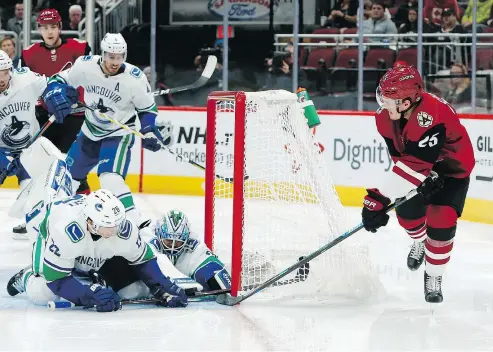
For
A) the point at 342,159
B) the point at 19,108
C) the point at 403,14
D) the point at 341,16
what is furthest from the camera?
the point at 341,16

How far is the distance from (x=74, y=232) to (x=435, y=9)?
472 centimetres

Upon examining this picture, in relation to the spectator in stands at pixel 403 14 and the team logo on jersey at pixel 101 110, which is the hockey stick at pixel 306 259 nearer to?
the team logo on jersey at pixel 101 110

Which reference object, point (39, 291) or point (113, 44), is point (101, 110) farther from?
point (39, 291)

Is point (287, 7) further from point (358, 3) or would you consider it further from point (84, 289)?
point (84, 289)

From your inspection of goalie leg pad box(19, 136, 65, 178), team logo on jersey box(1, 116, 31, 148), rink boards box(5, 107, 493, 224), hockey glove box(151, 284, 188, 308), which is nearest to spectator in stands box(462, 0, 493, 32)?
rink boards box(5, 107, 493, 224)

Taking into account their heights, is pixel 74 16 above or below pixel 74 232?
above

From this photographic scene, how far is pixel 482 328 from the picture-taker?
413 cm

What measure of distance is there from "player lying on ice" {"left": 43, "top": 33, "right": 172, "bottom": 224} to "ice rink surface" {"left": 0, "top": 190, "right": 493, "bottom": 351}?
1.03 metres

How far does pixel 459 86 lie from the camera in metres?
7.95

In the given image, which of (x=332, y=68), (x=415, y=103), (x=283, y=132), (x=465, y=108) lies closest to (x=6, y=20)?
(x=332, y=68)

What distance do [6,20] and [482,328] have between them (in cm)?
628

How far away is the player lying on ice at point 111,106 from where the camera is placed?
19.2 feet

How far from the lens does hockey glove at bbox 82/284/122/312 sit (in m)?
4.13

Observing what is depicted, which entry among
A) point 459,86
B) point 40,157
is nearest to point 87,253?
point 40,157
